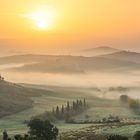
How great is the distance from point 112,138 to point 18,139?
31554 millimetres

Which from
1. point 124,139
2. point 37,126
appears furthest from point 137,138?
point 37,126

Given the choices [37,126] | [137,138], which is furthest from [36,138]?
[137,138]

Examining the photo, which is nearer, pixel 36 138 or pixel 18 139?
pixel 18 139

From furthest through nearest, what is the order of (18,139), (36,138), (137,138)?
1. (36,138)
2. (137,138)
3. (18,139)

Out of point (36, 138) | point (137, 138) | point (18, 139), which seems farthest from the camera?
point (36, 138)

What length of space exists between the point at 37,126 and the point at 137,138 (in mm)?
46284

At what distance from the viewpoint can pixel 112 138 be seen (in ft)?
485

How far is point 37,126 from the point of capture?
7864 inches

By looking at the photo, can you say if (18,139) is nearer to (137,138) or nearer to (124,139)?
(124,139)

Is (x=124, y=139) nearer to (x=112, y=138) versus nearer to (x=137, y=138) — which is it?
(x=112, y=138)

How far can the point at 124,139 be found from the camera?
5969 inches

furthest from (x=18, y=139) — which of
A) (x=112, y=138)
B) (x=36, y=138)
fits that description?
(x=36, y=138)

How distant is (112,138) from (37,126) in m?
59.7

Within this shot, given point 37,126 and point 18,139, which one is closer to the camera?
point 18,139
